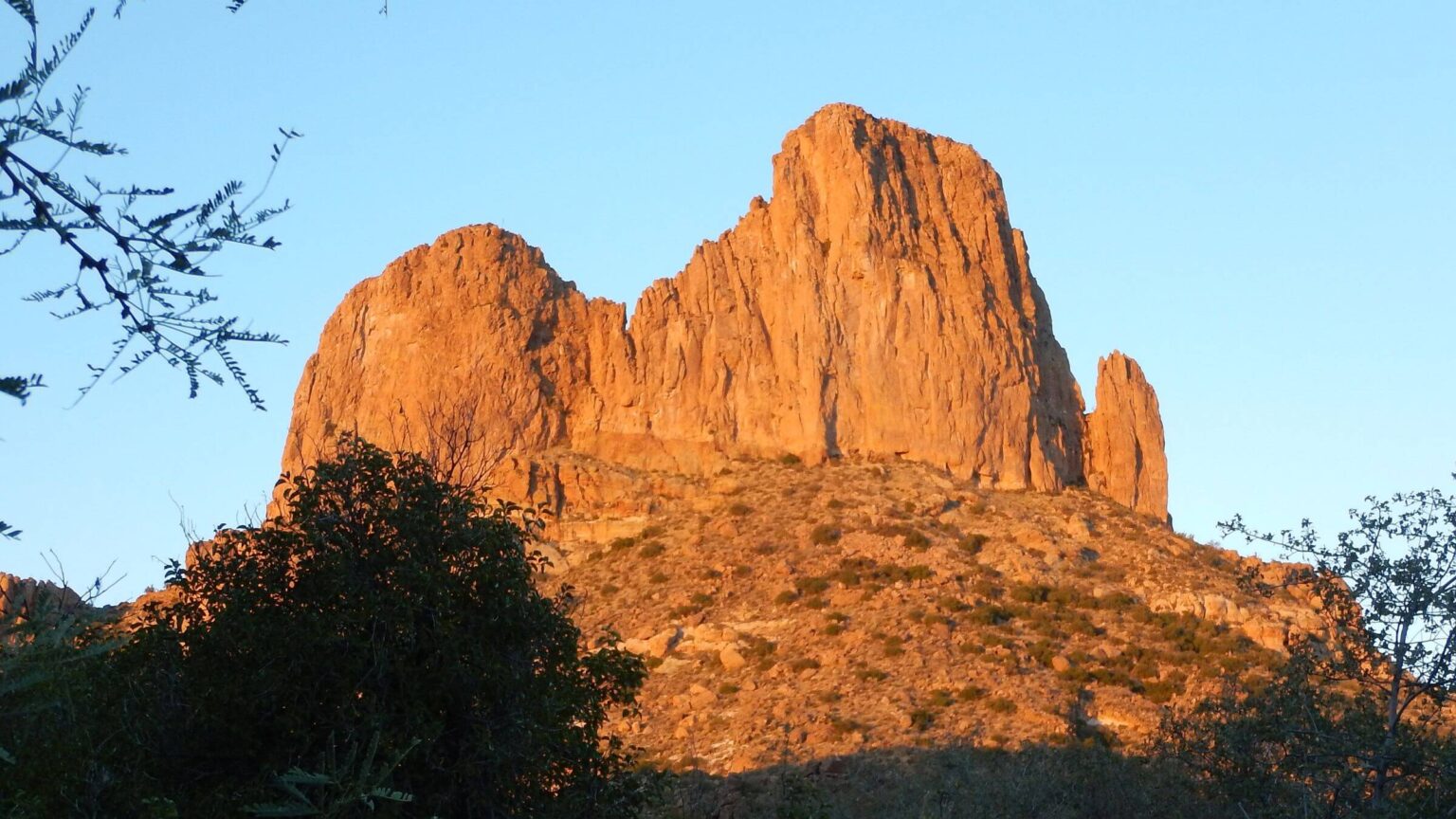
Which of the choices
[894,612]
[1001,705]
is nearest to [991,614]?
[894,612]

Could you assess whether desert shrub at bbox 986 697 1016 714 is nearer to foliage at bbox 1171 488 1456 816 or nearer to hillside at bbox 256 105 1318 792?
hillside at bbox 256 105 1318 792

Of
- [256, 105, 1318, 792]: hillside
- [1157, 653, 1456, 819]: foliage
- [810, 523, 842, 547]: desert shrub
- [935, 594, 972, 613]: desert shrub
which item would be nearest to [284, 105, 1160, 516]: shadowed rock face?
[256, 105, 1318, 792]: hillside

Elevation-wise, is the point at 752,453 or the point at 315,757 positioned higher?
the point at 752,453

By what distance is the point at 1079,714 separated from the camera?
4109cm

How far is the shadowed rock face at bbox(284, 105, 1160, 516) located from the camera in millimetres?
60500

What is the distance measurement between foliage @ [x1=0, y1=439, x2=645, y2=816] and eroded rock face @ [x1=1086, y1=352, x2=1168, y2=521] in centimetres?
4909

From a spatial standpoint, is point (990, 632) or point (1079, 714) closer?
point (1079, 714)

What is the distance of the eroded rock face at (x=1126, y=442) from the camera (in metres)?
63.3

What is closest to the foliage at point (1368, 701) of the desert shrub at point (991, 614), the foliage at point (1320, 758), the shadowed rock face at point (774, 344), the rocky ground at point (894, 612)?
the foliage at point (1320, 758)

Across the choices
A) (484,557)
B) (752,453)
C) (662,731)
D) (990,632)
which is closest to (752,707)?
(662,731)

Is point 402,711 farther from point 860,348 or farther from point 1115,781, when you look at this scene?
point 860,348

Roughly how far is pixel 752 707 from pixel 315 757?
2901 cm

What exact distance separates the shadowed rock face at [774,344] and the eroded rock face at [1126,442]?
1.00 m

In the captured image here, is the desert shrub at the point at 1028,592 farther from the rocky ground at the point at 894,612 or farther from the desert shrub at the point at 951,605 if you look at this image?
the desert shrub at the point at 951,605
